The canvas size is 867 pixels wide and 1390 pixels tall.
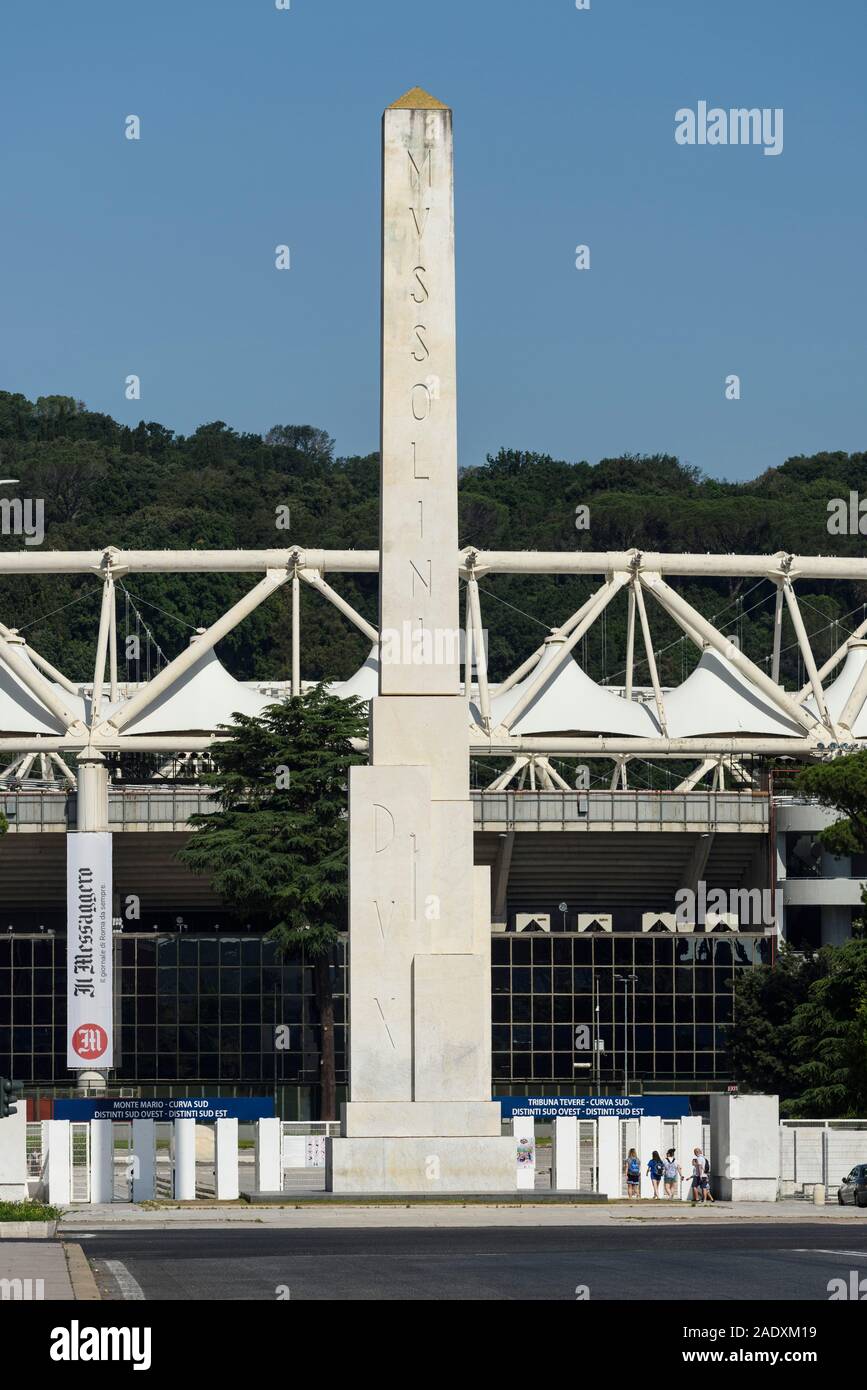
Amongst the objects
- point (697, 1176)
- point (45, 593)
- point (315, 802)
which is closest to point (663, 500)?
point (45, 593)

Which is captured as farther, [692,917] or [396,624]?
[692,917]

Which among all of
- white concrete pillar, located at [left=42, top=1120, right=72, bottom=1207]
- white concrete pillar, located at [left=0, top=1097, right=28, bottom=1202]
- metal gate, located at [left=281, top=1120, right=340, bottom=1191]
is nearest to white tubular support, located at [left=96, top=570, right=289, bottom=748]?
metal gate, located at [left=281, top=1120, right=340, bottom=1191]

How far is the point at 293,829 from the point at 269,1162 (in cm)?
3334

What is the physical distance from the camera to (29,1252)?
98.3 ft

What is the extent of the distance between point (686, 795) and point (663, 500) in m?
96.4

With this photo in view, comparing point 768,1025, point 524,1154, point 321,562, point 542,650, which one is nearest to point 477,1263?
point 524,1154

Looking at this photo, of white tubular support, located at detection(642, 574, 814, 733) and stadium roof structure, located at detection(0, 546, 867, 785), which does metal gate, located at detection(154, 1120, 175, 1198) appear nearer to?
stadium roof structure, located at detection(0, 546, 867, 785)

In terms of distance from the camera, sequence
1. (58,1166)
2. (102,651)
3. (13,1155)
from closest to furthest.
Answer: (13,1155), (58,1166), (102,651)

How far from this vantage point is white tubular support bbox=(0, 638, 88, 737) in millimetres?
94125

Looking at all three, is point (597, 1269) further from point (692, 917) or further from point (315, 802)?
point (692, 917)

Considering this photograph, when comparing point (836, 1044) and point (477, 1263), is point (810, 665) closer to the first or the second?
point (836, 1044)

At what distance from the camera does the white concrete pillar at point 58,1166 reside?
4700 centimetres

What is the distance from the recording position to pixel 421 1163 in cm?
4566

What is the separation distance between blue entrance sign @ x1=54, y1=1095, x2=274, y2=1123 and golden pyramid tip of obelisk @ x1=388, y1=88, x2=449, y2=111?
23.2m
